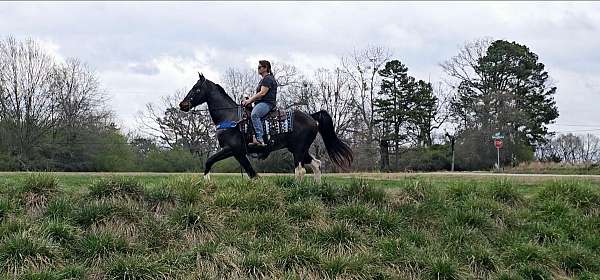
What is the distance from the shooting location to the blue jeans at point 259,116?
10.7 metres

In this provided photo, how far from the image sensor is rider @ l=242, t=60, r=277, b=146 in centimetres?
1070

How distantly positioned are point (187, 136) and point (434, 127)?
20959 millimetres

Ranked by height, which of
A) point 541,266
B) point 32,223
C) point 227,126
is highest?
point 227,126

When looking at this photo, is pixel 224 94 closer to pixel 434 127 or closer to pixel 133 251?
pixel 133 251

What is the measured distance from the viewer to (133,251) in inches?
314

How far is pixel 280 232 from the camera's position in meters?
8.81

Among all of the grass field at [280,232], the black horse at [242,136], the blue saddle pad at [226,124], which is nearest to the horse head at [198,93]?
the black horse at [242,136]

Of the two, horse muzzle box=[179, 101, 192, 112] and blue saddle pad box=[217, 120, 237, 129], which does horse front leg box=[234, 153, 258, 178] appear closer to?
blue saddle pad box=[217, 120, 237, 129]

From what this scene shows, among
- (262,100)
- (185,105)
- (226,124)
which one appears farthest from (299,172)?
(185,105)

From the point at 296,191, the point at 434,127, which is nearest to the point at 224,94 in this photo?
the point at 296,191

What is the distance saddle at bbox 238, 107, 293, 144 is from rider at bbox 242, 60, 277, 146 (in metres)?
0.08

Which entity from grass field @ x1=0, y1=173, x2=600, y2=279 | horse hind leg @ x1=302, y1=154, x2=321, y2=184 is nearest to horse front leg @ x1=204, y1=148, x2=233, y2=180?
grass field @ x1=0, y1=173, x2=600, y2=279

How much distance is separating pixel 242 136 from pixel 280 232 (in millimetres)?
2556

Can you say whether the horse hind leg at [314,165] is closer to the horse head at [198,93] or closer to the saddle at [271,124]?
the saddle at [271,124]
